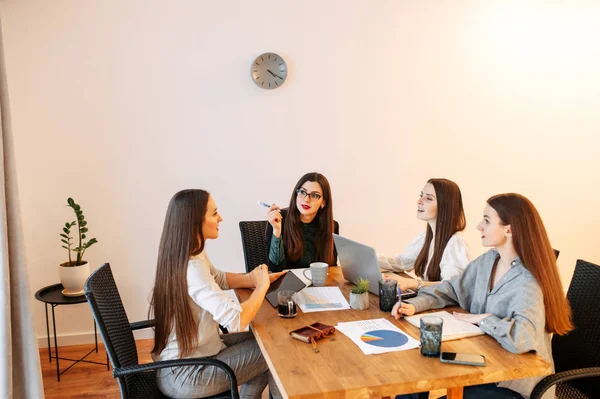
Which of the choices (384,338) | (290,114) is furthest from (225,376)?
(290,114)

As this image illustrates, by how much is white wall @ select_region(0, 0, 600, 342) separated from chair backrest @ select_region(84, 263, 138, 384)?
5.49 feet

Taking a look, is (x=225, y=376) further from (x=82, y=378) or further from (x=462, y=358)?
(x=82, y=378)

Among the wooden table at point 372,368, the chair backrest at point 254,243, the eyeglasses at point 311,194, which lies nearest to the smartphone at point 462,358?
the wooden table at point 372,368

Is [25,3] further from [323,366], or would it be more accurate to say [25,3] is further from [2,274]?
[323,366]

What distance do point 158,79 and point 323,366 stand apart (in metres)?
2.60

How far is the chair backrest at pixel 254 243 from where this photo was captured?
10.0 ft

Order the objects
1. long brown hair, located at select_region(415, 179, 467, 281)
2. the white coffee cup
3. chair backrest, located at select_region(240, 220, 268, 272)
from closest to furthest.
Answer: the white coffee cup → long brown hair, located at select_region(415, 179, 467, 281) → chair backrest, located at select_region(240, 220, 268, 272)

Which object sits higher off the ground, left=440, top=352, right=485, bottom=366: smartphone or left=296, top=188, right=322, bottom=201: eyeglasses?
left=296, top=188, right=322, bottom=201: eyeglasses

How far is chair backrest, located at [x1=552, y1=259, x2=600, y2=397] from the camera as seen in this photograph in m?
1.98

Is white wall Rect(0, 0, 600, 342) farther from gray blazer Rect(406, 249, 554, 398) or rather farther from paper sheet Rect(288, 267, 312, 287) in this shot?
gray blazer Rect(406, 249, 554, 398)

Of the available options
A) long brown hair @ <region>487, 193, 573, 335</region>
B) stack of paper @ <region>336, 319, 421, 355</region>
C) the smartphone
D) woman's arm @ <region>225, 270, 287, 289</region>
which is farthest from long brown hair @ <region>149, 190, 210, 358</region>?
long brown hair @ <region>487, 193, 573, 335</region>

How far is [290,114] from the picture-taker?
381 centimetres

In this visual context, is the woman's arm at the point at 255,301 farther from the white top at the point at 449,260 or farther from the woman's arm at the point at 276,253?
the white top at the point at 449,260

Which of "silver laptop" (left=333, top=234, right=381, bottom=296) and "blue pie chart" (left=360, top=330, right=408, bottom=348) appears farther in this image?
"silver laptop" (left=333, top=234, right=381, bottom=296)
